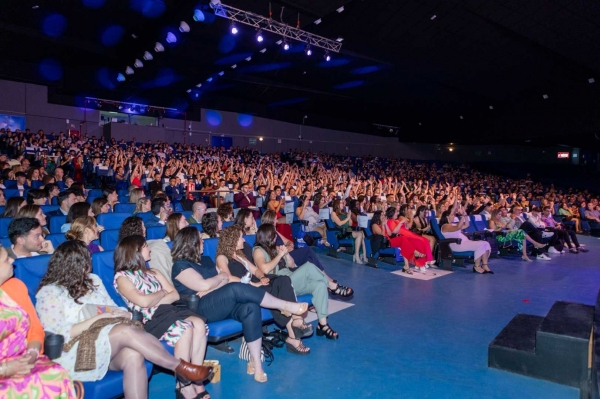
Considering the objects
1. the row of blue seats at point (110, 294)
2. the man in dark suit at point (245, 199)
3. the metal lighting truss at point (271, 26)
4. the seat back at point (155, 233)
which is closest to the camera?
the row of blue seats at point (110, 294)

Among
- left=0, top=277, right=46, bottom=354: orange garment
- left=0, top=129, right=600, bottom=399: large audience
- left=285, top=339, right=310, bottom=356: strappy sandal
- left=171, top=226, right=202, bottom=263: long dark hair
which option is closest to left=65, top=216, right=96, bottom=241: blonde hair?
left=0, top=129, right=600, bottom=399: large audience

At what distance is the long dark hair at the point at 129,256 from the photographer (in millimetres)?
3074

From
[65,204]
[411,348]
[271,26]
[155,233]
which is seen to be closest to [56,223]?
[65,204]

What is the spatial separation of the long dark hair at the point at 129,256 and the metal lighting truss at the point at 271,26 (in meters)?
8.51

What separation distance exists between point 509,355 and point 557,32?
1150cm

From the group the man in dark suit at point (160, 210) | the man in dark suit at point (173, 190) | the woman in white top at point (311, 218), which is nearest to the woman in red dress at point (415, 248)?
the woman in white top at point (311, 218)

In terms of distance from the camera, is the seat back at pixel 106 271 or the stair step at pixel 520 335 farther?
the stair step at pixel 520 335

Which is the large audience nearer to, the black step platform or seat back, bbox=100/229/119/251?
seat back, bbox=100/229/119/251

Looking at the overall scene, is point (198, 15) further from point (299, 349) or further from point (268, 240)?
point (299, 349)

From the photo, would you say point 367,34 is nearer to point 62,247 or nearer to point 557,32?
point 557,32

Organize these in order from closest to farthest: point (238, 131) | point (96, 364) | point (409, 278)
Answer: point (96, 364)
point (409, 278)
point (238, 131)

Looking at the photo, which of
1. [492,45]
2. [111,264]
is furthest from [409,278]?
[492,45]

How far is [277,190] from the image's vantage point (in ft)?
31.0

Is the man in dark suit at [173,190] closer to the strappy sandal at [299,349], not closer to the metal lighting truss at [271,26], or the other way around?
the metal lighting truss at [271,26]
